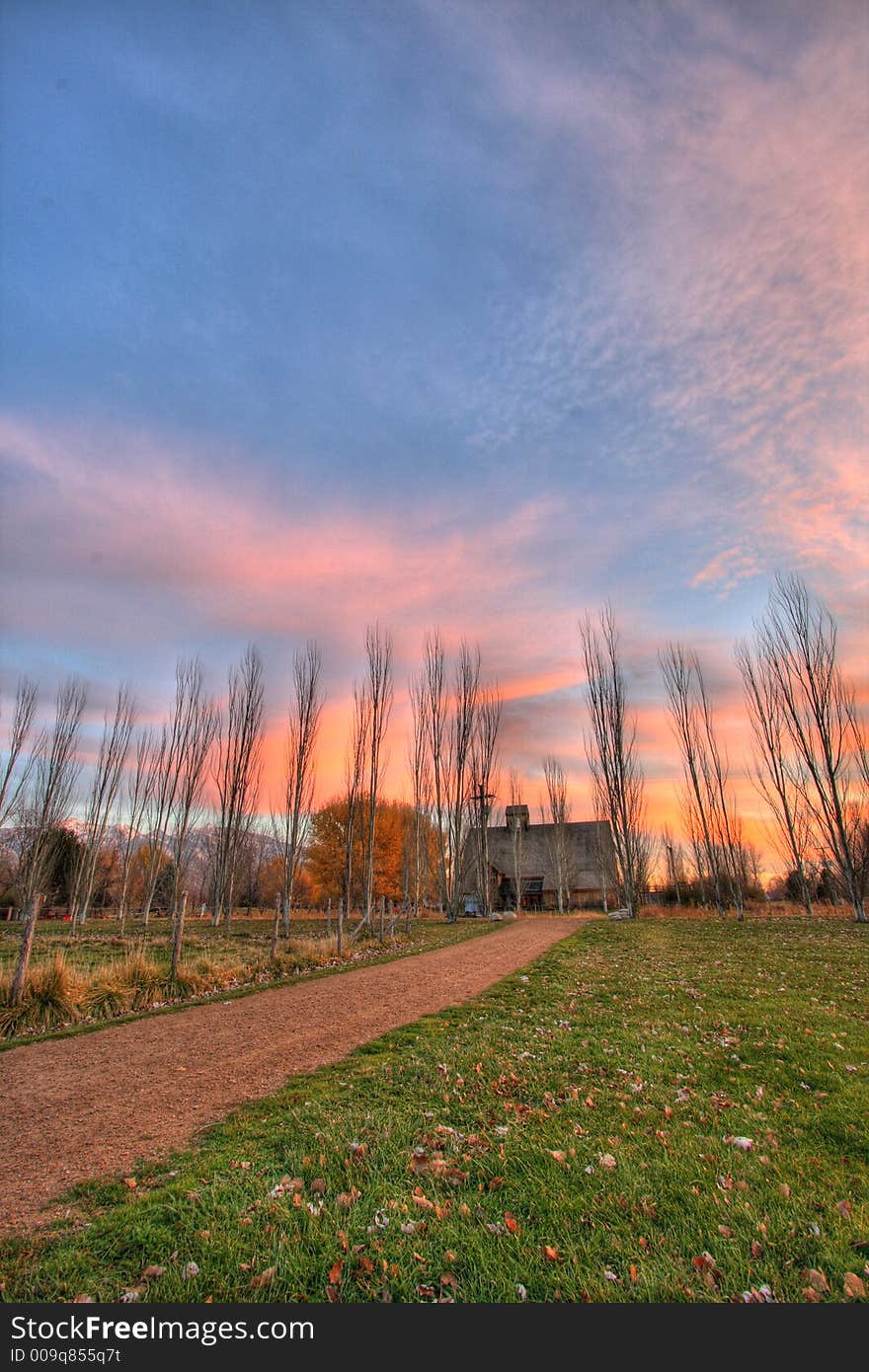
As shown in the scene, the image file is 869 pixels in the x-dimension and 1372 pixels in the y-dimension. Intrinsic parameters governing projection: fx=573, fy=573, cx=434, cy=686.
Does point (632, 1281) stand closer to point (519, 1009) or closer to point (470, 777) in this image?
point (519, 1009)

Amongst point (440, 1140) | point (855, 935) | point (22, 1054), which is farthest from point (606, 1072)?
point (855, 935)

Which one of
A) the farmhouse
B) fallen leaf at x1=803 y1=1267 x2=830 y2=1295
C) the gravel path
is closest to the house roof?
the farmhouse

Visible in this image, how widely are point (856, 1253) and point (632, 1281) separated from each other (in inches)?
45.7

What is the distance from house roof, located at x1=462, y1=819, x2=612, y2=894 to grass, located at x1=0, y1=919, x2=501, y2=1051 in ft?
81.7

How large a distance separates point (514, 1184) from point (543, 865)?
43489 millimetres

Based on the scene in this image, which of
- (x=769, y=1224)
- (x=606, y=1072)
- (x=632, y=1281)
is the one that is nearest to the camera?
(x=632, y=1281)

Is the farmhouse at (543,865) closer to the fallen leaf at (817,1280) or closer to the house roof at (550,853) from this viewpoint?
the house roof at (550,853)

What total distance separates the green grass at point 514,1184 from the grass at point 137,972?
5.48 metres

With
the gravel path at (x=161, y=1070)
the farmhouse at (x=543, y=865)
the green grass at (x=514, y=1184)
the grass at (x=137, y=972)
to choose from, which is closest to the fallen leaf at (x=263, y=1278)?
the green grass at (x=514, y=1184)

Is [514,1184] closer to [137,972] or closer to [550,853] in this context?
[137,972]

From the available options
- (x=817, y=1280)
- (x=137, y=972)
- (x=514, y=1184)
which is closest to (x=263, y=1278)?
(x=514, y=1184)

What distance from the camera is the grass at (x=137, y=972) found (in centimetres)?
873

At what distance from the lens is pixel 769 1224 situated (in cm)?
310

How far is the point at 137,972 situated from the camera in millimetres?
10617
